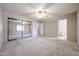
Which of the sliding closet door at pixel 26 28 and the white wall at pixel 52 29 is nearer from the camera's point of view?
the white wall at pixel 52 29

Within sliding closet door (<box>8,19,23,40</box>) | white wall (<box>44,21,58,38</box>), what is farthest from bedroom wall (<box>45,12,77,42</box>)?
sliding closet door (<box>8,19,23,40</box>)

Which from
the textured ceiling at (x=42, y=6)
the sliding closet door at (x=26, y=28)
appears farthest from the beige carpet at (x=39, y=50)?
the sliding closet door at (x=26, y=28)

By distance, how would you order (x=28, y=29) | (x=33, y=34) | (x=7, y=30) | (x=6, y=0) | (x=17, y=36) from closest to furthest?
(x=6, y=0)
(x=7, y=30)
(x=17, y=36)
(x=28, y=29)
(x=33, y=34)

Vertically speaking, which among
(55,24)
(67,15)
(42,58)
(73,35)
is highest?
(67,15)

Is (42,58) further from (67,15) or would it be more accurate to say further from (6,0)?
(67,15)

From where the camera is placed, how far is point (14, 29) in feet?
19.1

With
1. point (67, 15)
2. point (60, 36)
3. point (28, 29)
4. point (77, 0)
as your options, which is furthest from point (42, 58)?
point (28, 29)

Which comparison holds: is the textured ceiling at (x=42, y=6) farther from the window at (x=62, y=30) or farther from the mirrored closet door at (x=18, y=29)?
the window at (x=62, y=30)

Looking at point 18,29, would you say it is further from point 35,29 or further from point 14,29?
point 35,29

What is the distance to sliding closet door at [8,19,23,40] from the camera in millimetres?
5508

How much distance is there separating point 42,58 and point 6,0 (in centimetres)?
170

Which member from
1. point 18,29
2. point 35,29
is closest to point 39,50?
point 18,29

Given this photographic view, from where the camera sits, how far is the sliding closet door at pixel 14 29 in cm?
551

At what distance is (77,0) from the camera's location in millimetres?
2186
